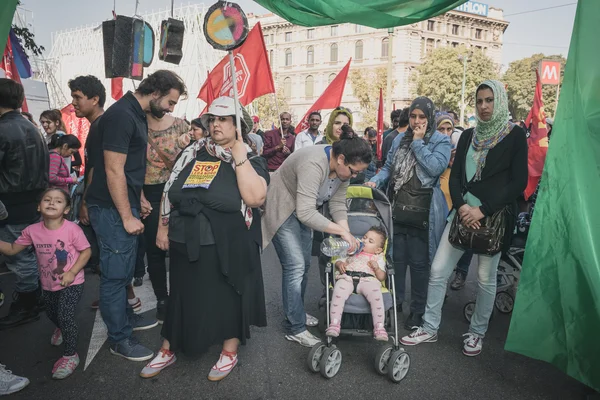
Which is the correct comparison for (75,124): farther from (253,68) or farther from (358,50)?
(358,50)

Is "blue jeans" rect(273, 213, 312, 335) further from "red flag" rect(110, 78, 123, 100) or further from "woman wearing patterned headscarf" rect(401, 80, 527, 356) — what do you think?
"red flag" rect(110, 78, 123, 100)

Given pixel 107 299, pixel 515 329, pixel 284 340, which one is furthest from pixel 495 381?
pixel 107 299

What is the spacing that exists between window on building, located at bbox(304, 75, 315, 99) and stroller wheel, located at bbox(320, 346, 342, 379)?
183ft

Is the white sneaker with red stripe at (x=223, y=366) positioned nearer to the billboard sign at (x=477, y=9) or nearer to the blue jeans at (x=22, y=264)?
the blue jeans at (x=22, y=264)

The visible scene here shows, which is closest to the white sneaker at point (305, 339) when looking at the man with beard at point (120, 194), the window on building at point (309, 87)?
the man with beard at point (120, 194)

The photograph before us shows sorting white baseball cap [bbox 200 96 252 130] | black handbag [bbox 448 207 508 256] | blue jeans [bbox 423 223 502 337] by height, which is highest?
white baseball cap [bbox 200 96 252 130]

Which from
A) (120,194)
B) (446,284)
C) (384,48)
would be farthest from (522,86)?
(120,194)

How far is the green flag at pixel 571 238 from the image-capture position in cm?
229

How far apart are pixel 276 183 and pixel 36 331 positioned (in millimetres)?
2480

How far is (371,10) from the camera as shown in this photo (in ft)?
8.82

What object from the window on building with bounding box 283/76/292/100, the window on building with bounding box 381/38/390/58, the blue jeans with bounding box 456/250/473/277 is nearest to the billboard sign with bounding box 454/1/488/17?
the window on building with bounding box 381/38/390/58

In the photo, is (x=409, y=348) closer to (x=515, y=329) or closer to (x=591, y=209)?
(x=515, y=329)

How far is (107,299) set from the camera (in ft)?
10.1

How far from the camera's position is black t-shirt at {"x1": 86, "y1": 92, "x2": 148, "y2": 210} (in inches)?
113
